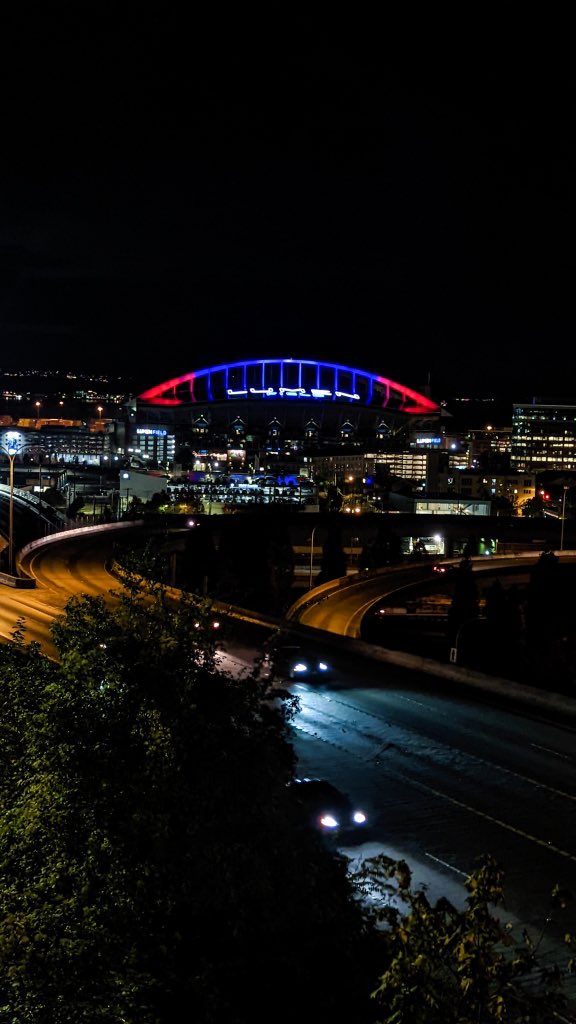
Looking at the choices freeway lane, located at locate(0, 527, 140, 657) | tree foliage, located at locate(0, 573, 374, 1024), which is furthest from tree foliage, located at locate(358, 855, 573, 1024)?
freeway lane, located at locate(0, 527, 140, 657)

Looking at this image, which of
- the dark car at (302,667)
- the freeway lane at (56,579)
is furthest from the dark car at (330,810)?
the dark car at (302,667)

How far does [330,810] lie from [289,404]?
459ft

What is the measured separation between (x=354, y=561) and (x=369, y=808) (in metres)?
46.7

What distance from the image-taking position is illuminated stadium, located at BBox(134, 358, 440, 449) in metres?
146

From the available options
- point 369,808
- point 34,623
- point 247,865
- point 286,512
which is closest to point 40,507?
point 286,512

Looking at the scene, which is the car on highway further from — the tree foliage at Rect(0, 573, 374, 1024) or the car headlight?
the tree foliage at Rect(0, 573, 374, 1024)

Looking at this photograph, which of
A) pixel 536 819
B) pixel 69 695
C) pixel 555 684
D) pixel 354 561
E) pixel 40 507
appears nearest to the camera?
pixel 69 695

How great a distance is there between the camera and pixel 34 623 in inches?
866

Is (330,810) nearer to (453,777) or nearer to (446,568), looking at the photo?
(453,777)

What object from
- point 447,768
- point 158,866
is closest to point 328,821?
point 447,768

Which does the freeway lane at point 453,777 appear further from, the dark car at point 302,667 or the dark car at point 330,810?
A: the dark car at point 302,667

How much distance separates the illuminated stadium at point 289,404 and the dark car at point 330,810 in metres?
130

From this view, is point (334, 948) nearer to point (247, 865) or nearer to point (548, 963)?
point (247, 865)

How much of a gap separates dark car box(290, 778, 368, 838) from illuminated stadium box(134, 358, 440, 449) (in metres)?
130
